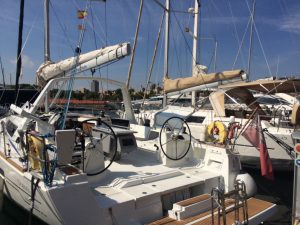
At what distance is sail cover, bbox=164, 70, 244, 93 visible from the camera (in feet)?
31.5

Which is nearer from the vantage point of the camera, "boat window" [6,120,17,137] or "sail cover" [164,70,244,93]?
"boat window" [6,120,17,137]

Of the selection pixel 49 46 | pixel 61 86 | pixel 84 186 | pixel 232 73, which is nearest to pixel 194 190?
pixel 84 186

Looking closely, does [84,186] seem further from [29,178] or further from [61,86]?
[61,86]

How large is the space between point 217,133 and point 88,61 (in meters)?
3.77

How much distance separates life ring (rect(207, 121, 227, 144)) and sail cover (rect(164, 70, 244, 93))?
10.2 ft

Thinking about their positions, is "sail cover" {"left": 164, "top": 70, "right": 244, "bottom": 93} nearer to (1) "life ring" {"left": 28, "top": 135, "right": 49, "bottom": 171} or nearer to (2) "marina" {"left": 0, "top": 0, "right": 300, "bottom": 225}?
(2) "marina" {"left": 0, "top": 0, "right": 300, "bottom": 225}

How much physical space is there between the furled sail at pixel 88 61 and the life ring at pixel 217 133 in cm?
278

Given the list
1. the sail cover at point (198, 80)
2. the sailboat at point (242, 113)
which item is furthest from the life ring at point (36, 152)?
the sail cover at point (198, 80)

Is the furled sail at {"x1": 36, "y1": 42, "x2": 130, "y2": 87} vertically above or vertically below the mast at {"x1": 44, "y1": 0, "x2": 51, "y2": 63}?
below

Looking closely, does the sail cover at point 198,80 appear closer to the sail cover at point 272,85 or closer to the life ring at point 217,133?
the sail cover at point 272,85

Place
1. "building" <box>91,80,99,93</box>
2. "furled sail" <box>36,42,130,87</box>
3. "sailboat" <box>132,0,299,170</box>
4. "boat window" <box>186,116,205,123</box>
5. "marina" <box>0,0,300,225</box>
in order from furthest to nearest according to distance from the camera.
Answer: "boat window" <box>186,116,205,123</box> → "sailboat" <box>132,0,299,170</box> → "furled sail" <box>36,42,130,87</box> → "building" <box>91,80,99,93</box> → "marina" <box>0,0,300,225</box>

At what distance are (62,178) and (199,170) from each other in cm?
285

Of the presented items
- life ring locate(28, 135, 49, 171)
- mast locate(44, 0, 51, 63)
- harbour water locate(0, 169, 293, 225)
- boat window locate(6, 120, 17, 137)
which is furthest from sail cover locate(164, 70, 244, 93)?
life ring locate(28, 135, 49, 171)

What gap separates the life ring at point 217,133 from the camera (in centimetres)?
661
